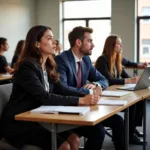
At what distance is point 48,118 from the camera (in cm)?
200

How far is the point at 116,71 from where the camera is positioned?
406 cm

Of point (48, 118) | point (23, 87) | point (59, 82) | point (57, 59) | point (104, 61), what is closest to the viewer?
point (48, 118)

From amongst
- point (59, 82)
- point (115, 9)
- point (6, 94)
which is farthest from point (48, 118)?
point (115, 9)

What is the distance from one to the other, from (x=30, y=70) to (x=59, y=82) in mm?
486

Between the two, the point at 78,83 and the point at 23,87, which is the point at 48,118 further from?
the point at 78,83

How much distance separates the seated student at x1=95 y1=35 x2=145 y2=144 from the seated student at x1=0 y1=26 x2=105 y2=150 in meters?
1.27

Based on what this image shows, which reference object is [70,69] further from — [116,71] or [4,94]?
[116,71]

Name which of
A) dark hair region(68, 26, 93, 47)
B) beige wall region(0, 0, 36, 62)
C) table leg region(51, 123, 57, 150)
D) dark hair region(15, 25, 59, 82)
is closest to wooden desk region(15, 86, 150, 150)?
table leg region(51, 123, 57, 150)

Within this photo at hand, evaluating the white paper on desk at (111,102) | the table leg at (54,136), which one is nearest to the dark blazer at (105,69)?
the white paper on desk at (111,102)

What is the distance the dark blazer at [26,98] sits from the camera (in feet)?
7.58

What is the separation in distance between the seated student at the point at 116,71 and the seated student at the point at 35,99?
4.16ft

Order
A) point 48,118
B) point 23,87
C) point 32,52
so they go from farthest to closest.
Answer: point 32,52 < point 23,87 < point 48,118

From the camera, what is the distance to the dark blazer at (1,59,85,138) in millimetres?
2311

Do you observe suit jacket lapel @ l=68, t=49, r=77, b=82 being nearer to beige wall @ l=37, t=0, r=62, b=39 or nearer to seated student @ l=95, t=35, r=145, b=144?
seated student @ l=95, t=35, r=145, b=144
